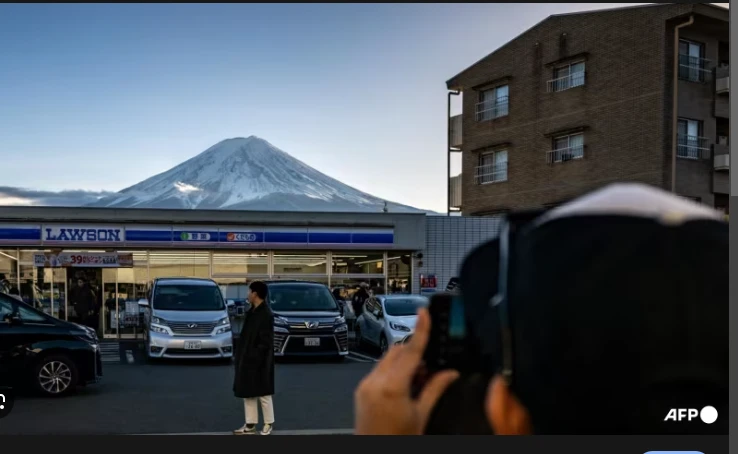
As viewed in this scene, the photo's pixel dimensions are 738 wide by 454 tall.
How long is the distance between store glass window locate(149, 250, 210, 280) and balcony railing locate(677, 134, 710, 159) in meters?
11.5

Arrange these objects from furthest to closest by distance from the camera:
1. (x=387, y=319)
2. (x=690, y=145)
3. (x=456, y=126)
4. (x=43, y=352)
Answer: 1. (x=456, y=126)
2. (x=387, y=319)
3. (x=690, y=145)
4. (x=43, y=352)

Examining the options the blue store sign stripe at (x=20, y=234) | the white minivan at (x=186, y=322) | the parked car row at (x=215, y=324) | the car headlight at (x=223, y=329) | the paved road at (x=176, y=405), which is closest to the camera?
the paved road at (x=176, y=405)

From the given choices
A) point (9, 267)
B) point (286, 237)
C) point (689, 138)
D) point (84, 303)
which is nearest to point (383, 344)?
point (286, 237)

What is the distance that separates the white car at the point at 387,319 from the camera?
1497 cm

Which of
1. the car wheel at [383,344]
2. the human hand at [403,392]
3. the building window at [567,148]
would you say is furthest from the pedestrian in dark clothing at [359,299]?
the human hand at [403,392]

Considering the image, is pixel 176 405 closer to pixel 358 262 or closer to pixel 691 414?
pixel 691 414

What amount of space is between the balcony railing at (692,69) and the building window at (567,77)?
6.17 feet

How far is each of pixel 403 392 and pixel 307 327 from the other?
538 inches

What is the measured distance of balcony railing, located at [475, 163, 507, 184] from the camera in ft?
57.9

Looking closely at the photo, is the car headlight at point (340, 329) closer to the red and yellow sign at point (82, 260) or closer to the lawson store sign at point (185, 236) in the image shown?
the lawson store sign at point (185, 236)

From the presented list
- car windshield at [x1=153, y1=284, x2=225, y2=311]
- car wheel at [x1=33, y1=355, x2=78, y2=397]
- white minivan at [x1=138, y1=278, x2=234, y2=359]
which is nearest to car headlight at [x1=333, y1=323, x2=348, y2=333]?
white minivan at [x1=138, y1=278, x2=234, y2=359]

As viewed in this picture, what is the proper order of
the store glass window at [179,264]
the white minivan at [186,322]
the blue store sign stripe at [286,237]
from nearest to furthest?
the white minivan at [186,322] < the store glass window at [179,264] < the blue store sign stripe at [286,237]

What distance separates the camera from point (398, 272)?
20.8m

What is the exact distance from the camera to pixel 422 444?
110 cm
